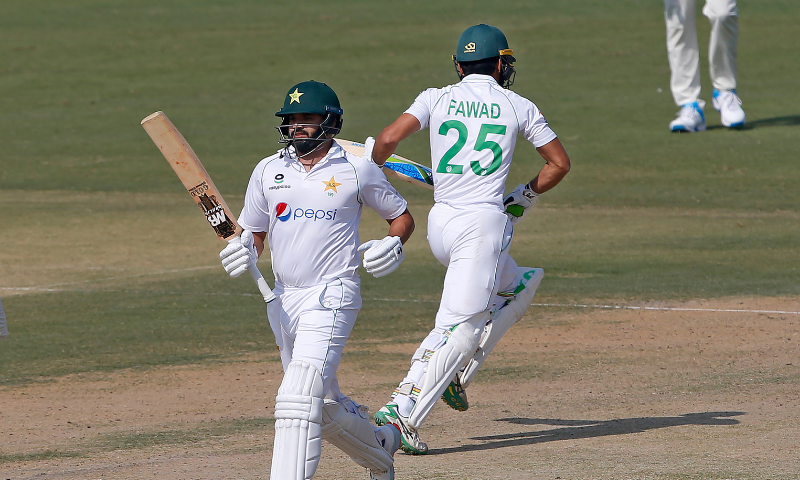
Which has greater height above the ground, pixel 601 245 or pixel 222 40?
pixel 222 40

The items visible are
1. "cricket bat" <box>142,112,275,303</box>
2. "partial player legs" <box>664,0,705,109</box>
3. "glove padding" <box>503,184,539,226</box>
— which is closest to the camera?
"cricket bat" <box>142,112,275,303</box>

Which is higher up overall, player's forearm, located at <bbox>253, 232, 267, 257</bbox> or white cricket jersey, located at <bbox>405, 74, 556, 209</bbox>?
white cricket jersey, located at <bbox>405, 74, 556, 209</bbox>

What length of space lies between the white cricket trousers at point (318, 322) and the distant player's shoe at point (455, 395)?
1.34 metres

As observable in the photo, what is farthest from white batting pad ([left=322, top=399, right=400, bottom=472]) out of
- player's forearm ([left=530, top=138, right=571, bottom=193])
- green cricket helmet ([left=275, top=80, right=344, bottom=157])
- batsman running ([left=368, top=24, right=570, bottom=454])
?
player's forearm ([left=530, top=138, right=571, bottom=193])

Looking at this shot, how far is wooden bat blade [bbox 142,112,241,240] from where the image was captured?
651 centimetres

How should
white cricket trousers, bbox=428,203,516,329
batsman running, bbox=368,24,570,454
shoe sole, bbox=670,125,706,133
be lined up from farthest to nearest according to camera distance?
shoe sole, bbox=670,125,706,133
white cricket trousers, bbox=428,203,516,329
batsman running, bbox=368,24,570,454

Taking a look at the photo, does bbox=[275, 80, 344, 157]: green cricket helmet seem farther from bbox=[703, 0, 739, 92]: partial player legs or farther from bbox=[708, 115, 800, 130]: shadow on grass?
bbox=[708, 115, 800, 130]: shadow on grass

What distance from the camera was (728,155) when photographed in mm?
18984

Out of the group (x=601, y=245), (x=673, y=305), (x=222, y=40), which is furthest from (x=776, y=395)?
(x=222, y=40)

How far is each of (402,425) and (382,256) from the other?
106cm

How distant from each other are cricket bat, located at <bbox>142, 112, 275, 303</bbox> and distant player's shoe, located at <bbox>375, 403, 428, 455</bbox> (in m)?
1.26

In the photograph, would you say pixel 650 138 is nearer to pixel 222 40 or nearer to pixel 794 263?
pixel 794 263

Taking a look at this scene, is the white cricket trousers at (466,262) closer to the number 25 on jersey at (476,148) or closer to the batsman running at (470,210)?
the batsman running at (470,210)

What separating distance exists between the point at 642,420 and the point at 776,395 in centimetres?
103
